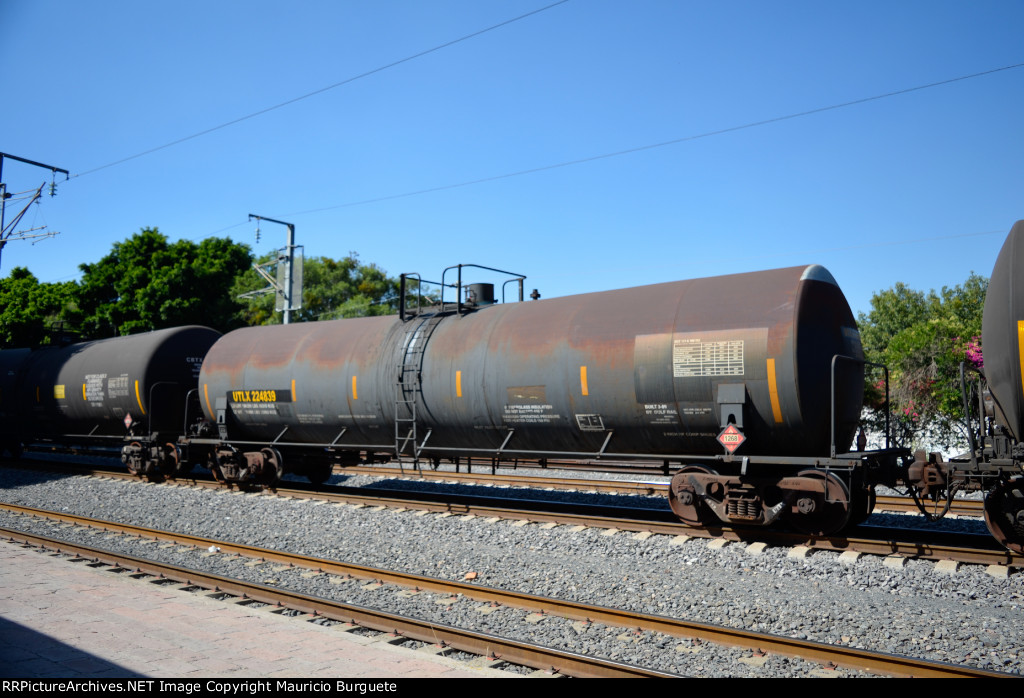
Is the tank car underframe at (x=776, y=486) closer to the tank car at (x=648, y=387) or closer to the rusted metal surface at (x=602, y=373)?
the tank car at (x=648, y=387)

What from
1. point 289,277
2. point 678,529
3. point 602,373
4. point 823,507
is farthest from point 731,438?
point 289,277

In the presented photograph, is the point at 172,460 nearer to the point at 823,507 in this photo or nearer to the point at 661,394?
the point at 661,394

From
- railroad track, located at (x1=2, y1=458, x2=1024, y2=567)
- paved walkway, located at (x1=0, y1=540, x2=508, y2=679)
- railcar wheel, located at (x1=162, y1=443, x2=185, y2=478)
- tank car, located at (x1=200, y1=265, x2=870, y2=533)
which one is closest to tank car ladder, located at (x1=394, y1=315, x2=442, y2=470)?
tank car, located at (x1=200, y1=265, x2=870, y2=533)

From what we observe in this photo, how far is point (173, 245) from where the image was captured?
40.8 meters

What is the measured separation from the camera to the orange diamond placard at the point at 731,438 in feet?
31.3

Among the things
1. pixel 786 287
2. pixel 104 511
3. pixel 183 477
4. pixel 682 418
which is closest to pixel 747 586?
pixel 682 418

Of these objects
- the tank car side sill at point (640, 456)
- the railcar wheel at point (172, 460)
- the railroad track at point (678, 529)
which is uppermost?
the tank car side sill at point (640, 456)

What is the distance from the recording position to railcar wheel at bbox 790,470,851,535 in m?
9.27

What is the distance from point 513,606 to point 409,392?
20.4 ft

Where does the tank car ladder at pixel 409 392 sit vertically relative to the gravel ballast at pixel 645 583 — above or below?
above

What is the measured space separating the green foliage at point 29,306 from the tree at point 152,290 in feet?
2.85

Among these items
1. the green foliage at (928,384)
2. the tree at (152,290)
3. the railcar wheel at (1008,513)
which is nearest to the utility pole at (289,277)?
the tree at (152,290)

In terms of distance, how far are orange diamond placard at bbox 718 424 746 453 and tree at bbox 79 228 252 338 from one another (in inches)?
1328
